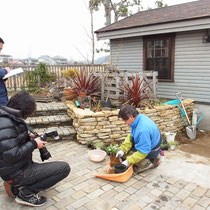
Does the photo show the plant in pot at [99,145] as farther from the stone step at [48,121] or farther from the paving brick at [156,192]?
the paving brick at [156,192]

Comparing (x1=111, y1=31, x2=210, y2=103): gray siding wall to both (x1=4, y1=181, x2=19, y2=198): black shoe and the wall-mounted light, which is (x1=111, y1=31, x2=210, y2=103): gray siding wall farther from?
(x1=4, y1=181, x2=19, y2=198): black shoe

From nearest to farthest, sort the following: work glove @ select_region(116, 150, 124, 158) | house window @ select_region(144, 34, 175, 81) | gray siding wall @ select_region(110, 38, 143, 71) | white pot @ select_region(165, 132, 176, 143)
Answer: work glove @ select_region(116, 150, 124, 158) < white pot @ select_region(165, 132, 176, 143) < house window @ select_region(144, 34, 175, 81) < gray siding wall @ select_region(110, 38, 143, 71)

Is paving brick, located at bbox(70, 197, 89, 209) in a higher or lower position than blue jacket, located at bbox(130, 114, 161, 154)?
lower

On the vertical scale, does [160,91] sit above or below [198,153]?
above

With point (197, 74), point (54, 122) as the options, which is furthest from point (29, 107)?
point (197, 74)

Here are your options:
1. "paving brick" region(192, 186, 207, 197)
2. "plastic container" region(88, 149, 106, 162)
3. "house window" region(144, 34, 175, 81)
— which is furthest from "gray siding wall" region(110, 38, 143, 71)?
"paving brick" region(192, 186, 207, 197)

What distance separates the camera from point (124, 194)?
9.62 ft

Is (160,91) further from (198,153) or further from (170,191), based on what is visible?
(170,191)

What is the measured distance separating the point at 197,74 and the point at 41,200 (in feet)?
19.2

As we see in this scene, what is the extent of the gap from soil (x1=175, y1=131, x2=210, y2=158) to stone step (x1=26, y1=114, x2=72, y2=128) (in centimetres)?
283

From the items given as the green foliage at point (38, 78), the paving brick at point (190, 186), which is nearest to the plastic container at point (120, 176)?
the paving brick at point (190, 186)

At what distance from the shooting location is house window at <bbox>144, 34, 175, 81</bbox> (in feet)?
24.0

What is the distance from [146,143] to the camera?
10.4 feet

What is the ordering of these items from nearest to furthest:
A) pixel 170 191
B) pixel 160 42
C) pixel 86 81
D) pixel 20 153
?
pixel 20 153 < pixel 170 191 < pixel 86 81 < pixel 160 42
